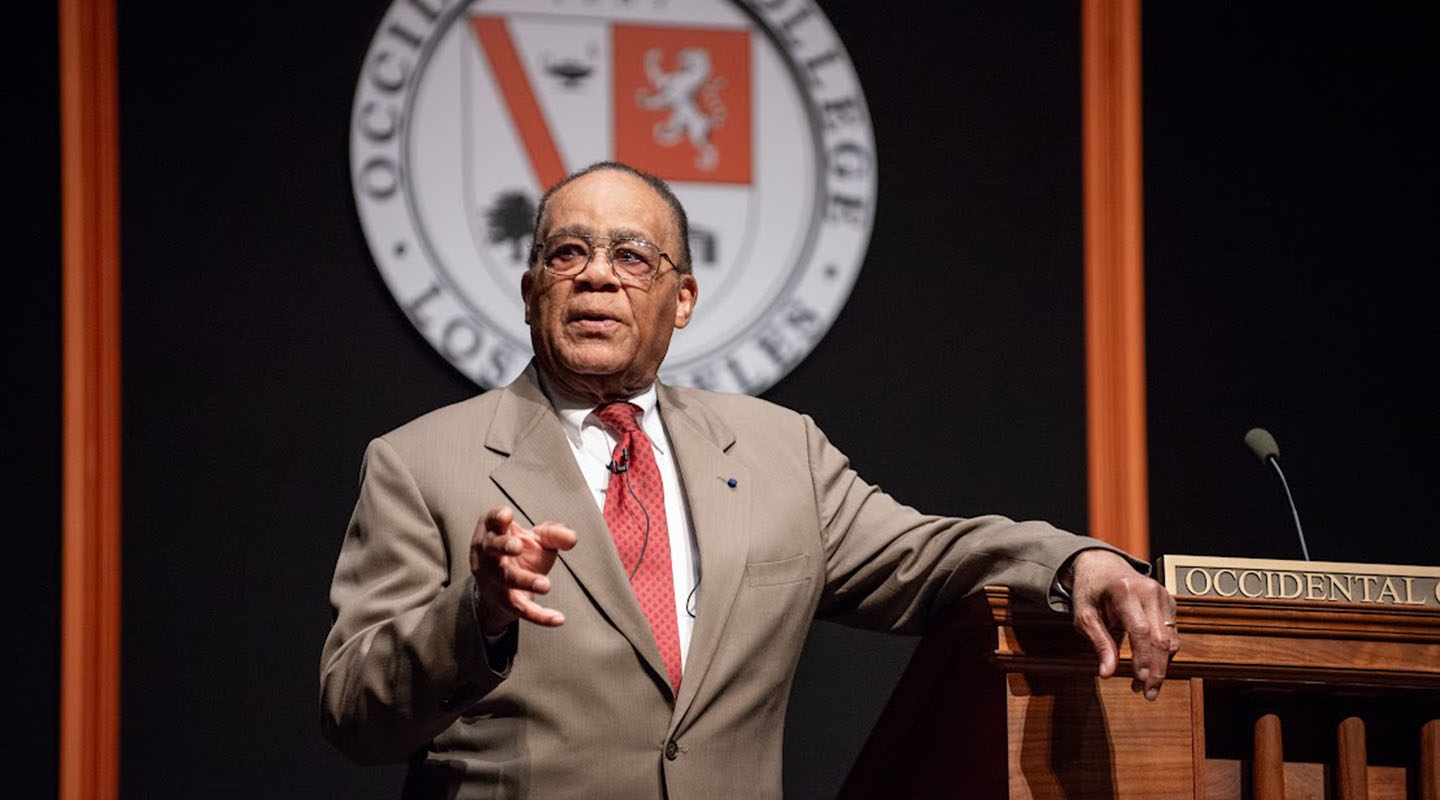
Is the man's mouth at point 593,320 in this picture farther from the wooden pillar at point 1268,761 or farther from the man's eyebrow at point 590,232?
the wooden pillar at point 1268,761

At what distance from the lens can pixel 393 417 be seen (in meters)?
3.22

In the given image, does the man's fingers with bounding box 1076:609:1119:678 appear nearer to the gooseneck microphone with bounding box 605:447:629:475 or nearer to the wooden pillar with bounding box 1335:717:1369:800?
the wooden pillar with bounding box 1335:717:1369:800

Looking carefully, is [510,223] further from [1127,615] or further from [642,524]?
[1127,615]

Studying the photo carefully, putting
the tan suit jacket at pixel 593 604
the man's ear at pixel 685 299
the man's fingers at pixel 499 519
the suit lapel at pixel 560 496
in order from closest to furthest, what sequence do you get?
1. the man's fingers at pixel 499 519
2. the tan suit jacket at pixel 593 604
3. the suit lapel at pixel 560 496
4. the man's ear at pixel 685 299

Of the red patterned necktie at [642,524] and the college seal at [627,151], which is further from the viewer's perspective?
the college seal at [627,151]

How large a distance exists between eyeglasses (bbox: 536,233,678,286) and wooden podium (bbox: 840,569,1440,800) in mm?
690

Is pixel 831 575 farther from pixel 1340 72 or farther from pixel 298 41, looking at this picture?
pixel 1340 72

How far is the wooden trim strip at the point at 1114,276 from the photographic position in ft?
11.5

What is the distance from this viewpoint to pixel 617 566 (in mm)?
1907

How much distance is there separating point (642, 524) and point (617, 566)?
0.10 m

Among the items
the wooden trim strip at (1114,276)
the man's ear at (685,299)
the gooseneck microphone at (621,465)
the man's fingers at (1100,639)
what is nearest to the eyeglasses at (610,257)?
the man's ear at (685,299)

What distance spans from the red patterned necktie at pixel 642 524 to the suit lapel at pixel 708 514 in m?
0.03

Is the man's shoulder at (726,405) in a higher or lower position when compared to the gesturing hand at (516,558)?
higher

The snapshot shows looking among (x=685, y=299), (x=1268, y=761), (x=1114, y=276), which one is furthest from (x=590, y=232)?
(x=1114, y=276)
